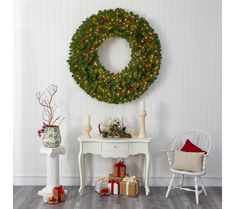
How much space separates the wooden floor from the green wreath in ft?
4.01

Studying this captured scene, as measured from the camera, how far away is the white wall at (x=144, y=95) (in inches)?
184

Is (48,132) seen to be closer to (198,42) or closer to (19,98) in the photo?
(19,98)

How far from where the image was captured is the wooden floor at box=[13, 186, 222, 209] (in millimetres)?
3941

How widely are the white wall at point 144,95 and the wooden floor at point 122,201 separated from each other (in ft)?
1.18

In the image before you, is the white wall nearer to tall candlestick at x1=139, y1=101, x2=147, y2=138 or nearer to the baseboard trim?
the baseboard trim

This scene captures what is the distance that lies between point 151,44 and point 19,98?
183cm

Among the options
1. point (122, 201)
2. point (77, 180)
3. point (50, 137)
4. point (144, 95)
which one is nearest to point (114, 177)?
point (122, 201)

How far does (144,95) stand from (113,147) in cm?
88

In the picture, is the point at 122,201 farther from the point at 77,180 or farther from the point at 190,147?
the point at 190,147

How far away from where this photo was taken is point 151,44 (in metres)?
4.56

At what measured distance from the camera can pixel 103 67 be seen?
180 inches
